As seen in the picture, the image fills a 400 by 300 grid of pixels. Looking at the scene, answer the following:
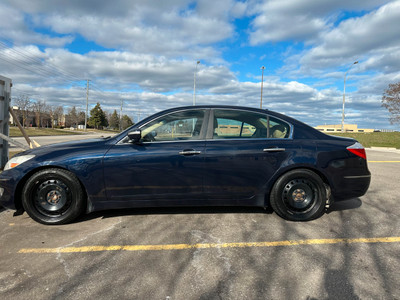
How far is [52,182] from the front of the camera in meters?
3.12

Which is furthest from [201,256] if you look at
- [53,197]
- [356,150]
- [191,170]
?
[356,150]

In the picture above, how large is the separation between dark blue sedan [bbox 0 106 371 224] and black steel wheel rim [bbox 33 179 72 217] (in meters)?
0.01

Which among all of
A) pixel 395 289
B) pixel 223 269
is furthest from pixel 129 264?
pixel 395 289

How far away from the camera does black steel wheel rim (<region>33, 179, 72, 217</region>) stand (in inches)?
123

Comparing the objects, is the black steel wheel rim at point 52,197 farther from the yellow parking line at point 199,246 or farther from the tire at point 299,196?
the tire at point 299,196

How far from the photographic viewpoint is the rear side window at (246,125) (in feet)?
11.2

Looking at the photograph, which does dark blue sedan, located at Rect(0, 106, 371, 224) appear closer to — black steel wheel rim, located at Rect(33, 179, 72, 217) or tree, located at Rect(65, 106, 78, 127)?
black steel wheel rim, located at Rect(33, 179, 72, 217)

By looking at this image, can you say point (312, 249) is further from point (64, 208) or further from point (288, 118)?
point (64, 208)

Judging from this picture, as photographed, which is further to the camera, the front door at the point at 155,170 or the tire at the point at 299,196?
the tire at the point at 299,196

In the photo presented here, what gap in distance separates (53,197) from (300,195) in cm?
328

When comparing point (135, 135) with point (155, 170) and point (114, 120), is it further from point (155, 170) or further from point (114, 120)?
point (114, 120)

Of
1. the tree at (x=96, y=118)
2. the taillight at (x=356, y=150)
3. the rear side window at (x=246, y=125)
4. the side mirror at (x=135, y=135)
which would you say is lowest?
the taillight at (x=356, y=150)

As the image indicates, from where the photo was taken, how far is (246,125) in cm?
349

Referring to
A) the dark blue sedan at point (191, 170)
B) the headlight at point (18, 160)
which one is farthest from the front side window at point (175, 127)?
the headlight at point (18, 160)
